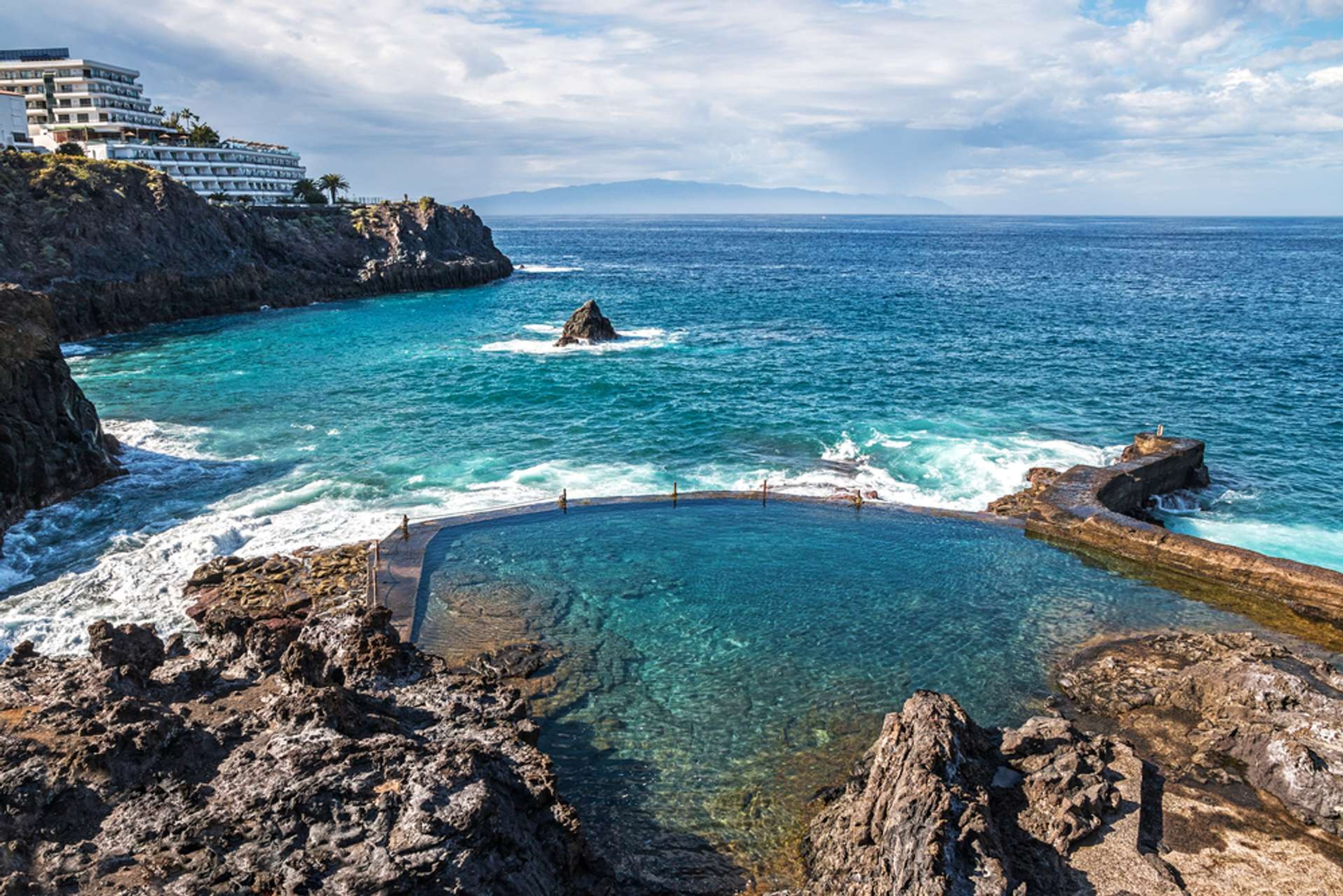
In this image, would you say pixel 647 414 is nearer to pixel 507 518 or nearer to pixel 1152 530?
pixel 507 518

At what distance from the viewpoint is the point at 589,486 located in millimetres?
39719

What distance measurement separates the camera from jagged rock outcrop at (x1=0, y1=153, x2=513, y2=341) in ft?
251

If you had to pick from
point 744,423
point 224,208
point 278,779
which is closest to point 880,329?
point 744,423

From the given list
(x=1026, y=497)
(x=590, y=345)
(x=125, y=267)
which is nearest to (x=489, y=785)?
(x=1026, y=497)

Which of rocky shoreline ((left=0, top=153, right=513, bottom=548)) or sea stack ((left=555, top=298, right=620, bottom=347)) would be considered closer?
rocky shoreline ((left=0, top=153, right=513, bottom=548))

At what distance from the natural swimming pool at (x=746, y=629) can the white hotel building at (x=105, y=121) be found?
114m

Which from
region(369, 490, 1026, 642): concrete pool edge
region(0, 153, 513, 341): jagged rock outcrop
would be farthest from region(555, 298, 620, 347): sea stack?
region(0, 153, 513, 341): jagged rock outcrop

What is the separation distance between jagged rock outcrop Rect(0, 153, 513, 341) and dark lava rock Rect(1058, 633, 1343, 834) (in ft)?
263

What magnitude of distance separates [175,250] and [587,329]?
5207cm

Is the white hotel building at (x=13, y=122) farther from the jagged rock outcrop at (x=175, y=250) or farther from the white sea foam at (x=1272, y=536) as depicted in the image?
the white sea foam at (x=1272, y=536)

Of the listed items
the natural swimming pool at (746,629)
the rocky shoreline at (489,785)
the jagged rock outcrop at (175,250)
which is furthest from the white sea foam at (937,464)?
the jagged rock outcrop at (175,250)

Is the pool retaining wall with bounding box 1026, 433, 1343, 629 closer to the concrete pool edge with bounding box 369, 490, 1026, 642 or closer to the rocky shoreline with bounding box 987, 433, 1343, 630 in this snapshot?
the rocky shoreline with bounding box 987, 433, 1343, 630

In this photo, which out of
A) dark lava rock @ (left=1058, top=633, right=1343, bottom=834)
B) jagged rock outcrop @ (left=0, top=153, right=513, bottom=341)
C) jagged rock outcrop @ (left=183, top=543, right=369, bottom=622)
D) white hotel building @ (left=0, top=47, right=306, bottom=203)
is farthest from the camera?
white hotel building @ (left=0, top=47, right=306, bottom=203)

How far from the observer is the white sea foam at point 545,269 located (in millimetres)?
145875
